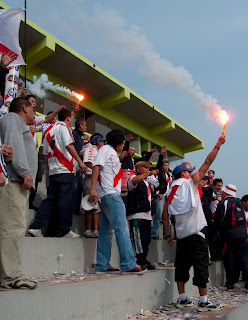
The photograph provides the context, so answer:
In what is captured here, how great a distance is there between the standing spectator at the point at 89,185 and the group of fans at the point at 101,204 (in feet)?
0.05

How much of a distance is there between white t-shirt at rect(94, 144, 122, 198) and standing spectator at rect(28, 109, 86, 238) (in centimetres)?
39

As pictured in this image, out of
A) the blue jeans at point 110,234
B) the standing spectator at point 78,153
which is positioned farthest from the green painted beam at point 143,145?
the blue jeans at point 110,234

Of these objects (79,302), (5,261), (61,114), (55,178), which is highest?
(61,114)

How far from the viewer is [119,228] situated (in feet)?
15.2

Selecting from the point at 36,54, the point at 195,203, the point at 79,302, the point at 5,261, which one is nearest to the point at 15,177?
the point at 5,261

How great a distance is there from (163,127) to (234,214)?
578 inches

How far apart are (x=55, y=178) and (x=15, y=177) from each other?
5.75ft

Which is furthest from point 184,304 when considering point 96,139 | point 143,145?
point 143,145

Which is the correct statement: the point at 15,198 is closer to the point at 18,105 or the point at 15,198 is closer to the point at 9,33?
the point at 18,105

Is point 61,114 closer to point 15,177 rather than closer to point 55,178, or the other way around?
point 55,178

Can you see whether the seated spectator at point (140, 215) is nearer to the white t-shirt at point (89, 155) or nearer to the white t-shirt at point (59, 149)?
the white t-shirt at point (89, 155)

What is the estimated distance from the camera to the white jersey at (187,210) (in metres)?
4.77

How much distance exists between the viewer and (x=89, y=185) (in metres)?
6.19

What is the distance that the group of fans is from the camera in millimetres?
3309
